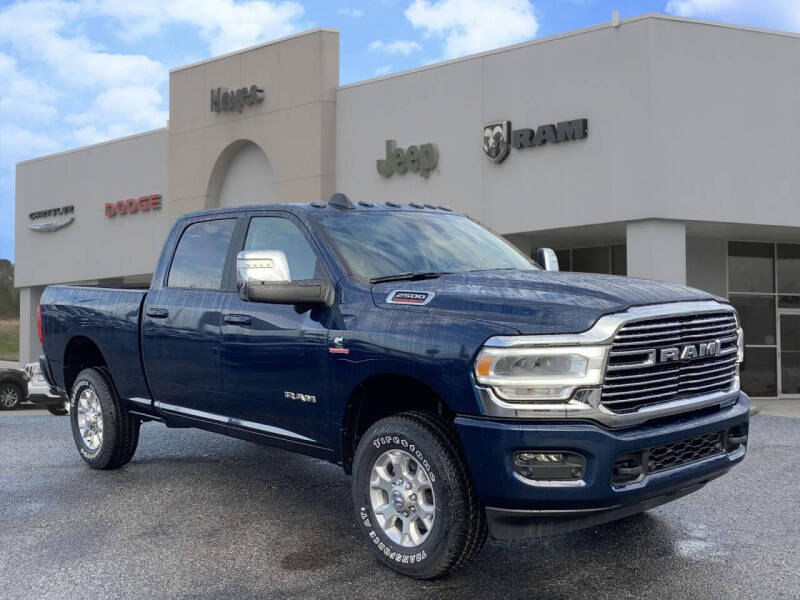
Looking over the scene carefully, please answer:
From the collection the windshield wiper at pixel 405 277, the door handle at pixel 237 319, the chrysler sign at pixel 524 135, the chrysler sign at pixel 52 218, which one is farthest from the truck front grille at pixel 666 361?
the chrysler sign at pixel 52 218

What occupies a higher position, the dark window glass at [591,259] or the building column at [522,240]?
the building column at [522,240]

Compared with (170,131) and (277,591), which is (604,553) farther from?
(170,131)

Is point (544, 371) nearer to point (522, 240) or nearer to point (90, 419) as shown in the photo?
point (90, 419)

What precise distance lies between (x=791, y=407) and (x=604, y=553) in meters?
16.6

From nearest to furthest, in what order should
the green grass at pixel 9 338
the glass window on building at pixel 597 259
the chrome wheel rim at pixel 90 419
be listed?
the chrome wheel rim at pixel 90 419
the glass window on building at pixel 597 259
the green grass at pixel 9 338

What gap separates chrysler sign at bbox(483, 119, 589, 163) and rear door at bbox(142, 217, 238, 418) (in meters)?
14.2

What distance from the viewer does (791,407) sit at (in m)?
19.9

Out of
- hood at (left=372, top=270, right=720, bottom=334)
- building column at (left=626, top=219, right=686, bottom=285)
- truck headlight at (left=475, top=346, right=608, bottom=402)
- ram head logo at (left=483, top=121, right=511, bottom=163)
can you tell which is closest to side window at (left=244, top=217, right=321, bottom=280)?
hood at (left=372, top=270, right=720, bottom=334)

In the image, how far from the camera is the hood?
4195 mm

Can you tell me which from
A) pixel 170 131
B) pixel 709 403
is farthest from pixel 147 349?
pixel 170 131

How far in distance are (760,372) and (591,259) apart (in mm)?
4936

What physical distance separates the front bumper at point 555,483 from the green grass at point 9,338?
66.1 meters

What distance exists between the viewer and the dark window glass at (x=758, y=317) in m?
22.1

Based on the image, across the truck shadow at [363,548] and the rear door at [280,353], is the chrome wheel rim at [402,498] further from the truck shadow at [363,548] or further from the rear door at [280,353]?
the rear door at [280,353]
